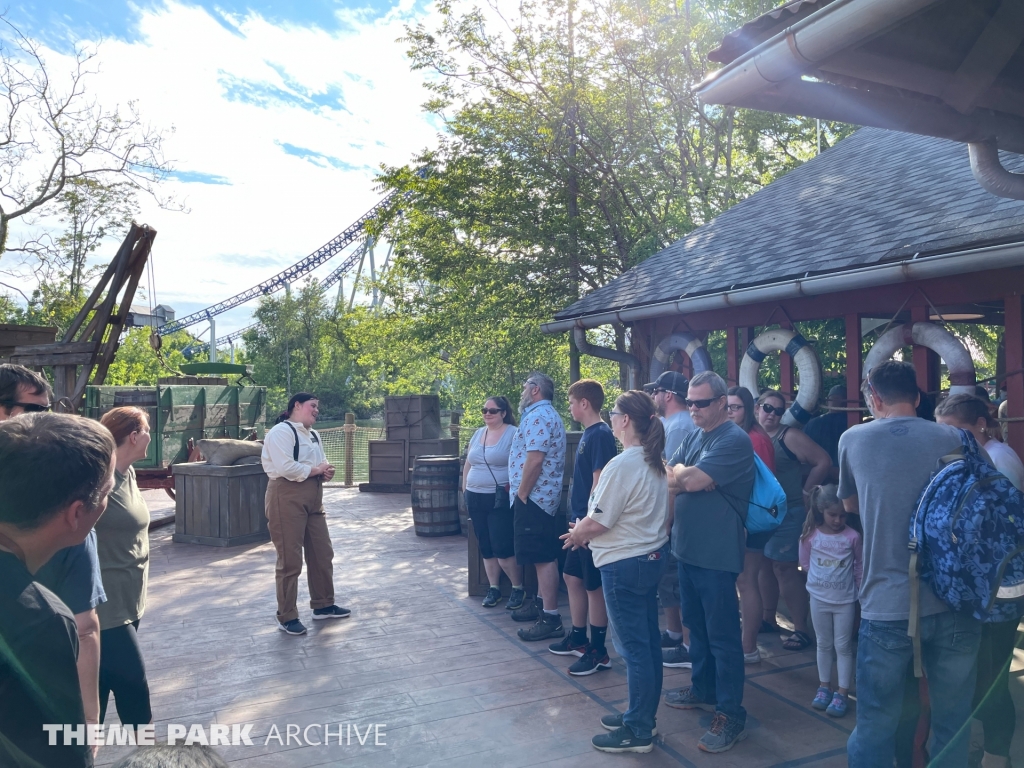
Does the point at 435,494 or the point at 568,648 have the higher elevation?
the point at 435,494

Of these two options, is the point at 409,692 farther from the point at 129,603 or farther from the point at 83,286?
the point at 83,286

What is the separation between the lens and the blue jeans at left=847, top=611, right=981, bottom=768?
104 inches

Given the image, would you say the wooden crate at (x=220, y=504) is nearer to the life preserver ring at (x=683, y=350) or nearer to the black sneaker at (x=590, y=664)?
the life preserver ring at (x=683, y=350)

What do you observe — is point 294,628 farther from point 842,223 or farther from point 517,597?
point 842,223

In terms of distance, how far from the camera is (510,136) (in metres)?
13.4

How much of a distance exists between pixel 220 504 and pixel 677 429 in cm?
593

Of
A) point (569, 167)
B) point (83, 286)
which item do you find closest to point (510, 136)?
point (569, 167)

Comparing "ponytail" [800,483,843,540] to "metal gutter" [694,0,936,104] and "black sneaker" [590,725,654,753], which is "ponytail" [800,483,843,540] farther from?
"metal gutter" [694,0,936,104]

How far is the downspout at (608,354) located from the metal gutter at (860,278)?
142 centimetres

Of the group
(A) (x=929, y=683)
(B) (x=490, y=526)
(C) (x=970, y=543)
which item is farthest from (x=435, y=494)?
(C) (x=970, y=543)

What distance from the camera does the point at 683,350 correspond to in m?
7.77

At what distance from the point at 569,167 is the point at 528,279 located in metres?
2.16

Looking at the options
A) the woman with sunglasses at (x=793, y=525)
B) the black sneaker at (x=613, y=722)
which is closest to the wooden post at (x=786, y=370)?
the woman with sunglasses at (x=793, y=525)

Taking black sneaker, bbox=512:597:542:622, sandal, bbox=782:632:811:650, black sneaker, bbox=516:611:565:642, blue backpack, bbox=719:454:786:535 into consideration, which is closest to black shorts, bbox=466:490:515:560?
black sneaker, bbox=512:597:542:622
